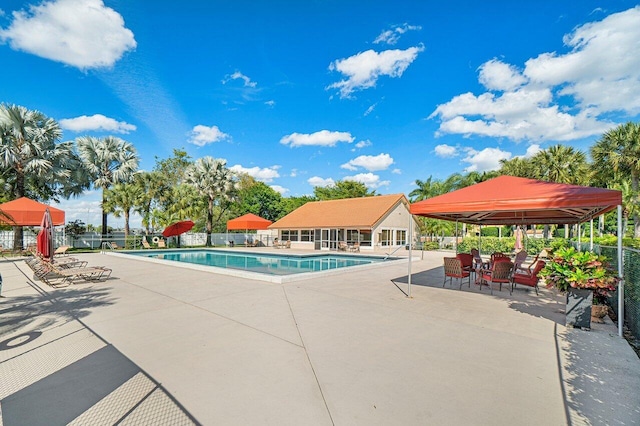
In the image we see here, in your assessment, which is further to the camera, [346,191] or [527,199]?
Answer: [346,191]

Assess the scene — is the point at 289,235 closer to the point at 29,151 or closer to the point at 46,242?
the point at 29,151

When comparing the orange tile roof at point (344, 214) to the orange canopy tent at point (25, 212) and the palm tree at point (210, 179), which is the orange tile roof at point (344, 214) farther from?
the orange canopy tent at point (25, 212)

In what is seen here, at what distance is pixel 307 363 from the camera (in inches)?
150

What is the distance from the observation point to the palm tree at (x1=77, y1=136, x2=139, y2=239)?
26.9m

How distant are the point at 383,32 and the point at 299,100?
10746 mm

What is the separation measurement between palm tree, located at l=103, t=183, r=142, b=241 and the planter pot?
1172 inches

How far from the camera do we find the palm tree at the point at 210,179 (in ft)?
103

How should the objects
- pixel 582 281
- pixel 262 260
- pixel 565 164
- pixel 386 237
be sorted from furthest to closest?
pixel 386 237
pixel 565 164
pixel 262 260
pixel 582 281

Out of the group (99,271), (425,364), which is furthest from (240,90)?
(425,364)

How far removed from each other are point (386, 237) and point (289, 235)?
405 inches

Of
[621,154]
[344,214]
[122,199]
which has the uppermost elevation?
[621,154]

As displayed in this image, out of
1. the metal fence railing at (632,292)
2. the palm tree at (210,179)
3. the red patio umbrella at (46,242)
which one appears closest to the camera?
the metal fence railing at (632,292)

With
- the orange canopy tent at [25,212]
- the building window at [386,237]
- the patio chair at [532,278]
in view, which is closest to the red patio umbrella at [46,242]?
the orange canopy tent at [25,212]

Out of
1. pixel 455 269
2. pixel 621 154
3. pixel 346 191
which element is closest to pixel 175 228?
pixel 455 269
